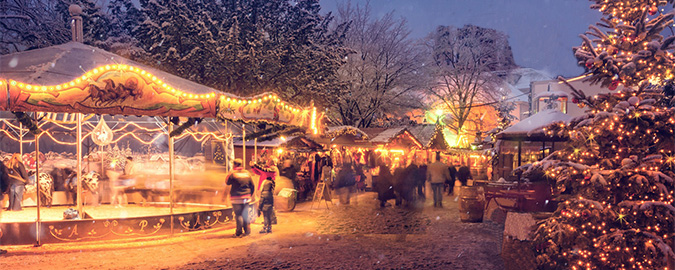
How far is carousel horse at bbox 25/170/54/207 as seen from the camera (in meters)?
13.2

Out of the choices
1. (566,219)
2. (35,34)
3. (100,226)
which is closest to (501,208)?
(566,219)

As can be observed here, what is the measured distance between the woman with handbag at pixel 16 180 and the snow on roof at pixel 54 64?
12.4 feet

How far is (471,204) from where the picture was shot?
11.8m

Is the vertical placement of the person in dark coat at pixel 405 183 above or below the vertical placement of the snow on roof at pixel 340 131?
→ below

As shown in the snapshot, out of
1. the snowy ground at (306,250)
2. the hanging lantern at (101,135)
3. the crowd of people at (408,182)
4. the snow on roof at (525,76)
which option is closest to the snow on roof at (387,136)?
the crowd of people at (408,182)

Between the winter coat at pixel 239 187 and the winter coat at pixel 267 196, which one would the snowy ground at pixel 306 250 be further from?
the winter coat at pixel 239 187

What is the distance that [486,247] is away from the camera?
8.93m

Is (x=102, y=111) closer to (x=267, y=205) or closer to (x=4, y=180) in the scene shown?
(x=267, y=205)

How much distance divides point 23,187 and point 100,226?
17.1 ft

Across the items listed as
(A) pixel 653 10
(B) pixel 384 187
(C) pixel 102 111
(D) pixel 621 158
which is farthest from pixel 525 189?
(C) pixel 102 111

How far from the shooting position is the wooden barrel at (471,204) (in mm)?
11719

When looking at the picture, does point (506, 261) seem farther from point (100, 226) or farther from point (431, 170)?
point (100, 226)

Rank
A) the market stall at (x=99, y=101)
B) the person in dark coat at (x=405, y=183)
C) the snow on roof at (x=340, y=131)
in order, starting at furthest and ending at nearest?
the snow on roof at (x=340, y=131) < the person in dark coat at (x=405, y=183) < the market stall at (x=99, y=101)

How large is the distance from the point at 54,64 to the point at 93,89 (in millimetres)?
1210
